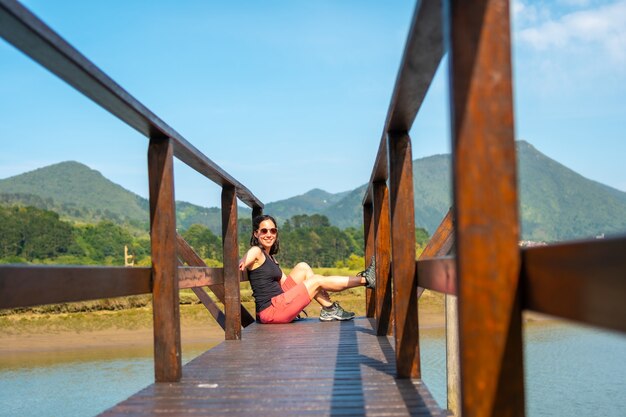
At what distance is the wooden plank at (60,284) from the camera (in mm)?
1686

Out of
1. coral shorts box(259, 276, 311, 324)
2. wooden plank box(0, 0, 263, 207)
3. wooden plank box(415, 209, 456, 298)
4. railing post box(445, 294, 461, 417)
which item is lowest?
railing post box(445, 294, 461, 417)

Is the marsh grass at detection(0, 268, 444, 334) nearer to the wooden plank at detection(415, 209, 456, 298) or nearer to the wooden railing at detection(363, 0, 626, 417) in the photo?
the wooden plank at detection(415, 209, 456, 298)

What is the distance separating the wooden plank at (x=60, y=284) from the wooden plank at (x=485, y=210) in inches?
40.2

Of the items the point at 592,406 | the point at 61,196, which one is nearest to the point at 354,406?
the point at 592,406

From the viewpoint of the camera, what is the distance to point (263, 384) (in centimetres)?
284

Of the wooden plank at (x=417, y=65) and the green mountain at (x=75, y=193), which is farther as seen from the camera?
the green mountain at (x=75, y=193)

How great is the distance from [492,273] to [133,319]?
2176 centimetres

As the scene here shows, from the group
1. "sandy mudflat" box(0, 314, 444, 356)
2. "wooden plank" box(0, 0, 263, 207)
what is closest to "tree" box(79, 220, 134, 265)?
"sandy mudflat" box(0, 314, 444, 356)

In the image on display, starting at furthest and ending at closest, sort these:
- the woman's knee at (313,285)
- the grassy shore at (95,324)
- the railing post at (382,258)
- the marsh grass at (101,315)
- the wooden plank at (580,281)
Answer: the marsh grass at (101,315) → the grassy shore at (95,324) → the woman's knee at (313,285) → the railing post at (382,258) → the wooden plank at (580,281)

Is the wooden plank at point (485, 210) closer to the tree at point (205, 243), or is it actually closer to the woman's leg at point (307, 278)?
the woman's leg at point (307, 278)

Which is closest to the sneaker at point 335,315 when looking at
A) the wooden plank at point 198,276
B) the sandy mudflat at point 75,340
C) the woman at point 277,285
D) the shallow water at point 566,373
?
the woman at point 277,285

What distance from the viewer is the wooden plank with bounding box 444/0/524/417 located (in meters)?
1.29

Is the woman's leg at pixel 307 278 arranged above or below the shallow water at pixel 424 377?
above

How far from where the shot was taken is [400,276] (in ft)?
9.09
